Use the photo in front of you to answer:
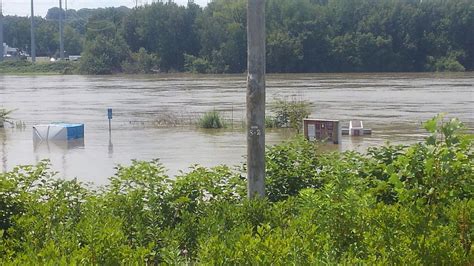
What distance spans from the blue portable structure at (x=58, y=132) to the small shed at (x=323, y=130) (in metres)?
7.76

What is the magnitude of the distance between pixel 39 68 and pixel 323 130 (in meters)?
110

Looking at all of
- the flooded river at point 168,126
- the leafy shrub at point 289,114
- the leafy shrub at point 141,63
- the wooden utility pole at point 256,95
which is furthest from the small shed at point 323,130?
the leafy shrub at point 141,63

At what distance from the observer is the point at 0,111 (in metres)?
33.4

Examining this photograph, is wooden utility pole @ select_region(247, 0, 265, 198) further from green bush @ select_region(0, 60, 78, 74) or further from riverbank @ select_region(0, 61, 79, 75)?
Answer: green bush @ select_region(0, 60, 78, 74)

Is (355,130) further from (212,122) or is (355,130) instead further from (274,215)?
(274,215)

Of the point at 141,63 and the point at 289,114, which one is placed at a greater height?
the point at 141,63

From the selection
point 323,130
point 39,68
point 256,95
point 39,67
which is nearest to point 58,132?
point 323,130

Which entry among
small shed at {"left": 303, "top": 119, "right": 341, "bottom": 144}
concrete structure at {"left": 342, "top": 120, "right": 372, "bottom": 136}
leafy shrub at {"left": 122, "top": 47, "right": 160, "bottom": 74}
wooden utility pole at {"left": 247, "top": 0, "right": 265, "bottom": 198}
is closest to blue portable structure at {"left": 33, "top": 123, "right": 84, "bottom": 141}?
small shed at {"left": 303, "top": 119, "right": 341, "bottom": 144}

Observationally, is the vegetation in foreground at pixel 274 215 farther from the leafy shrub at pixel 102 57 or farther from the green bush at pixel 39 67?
the green bush at pixel 39 67

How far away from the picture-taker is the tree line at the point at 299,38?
11406 cm

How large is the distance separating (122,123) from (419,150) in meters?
27.4

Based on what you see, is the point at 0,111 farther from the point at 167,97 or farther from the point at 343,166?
the point at 343,166

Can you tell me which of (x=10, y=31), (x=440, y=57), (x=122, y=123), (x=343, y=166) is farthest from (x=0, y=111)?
(x=10, y=31)

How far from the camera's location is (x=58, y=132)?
24750 millimetres
